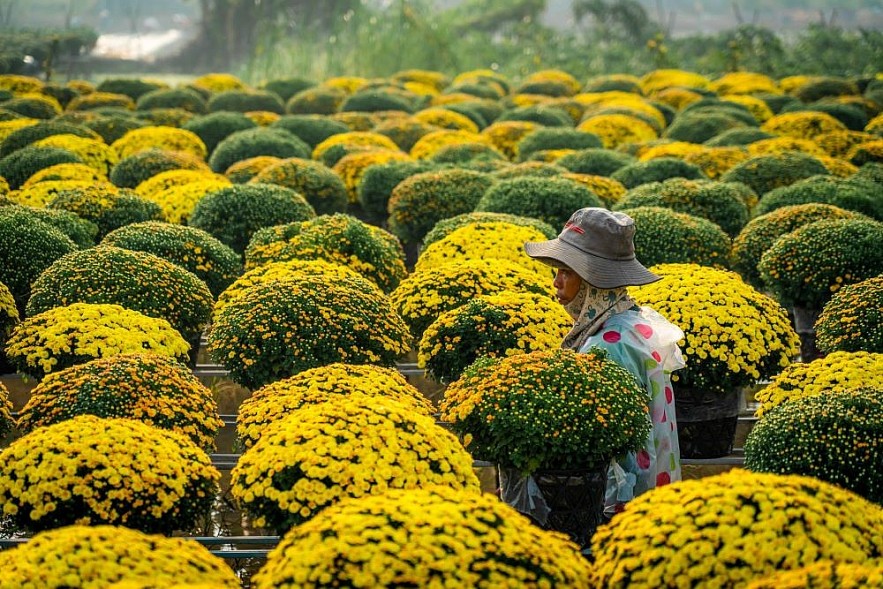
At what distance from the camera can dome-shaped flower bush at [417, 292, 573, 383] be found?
6551 mm

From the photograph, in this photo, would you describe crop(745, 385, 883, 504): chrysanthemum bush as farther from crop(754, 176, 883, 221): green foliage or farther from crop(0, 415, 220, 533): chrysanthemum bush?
crop(754, 176, 883, 221): green foliage

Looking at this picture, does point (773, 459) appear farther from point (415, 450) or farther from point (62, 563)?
point (62, 563)

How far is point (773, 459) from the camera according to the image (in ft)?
17.2

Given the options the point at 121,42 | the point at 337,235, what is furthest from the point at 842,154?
the point at 121,42

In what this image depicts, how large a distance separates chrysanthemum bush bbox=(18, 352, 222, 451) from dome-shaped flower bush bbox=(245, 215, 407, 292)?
257 centimetres

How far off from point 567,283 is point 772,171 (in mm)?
7621

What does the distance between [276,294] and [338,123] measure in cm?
1109

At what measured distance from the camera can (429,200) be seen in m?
11.0

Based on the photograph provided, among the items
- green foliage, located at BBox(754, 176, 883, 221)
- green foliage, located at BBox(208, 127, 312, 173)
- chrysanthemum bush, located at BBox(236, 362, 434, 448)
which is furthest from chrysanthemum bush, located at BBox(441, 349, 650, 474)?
green foliage, located at BBox(208, 127, 312, 173)

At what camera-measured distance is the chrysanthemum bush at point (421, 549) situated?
3.59 m

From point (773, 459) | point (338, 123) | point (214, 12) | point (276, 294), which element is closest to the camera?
point (773, 459)

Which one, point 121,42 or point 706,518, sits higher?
point 706,518

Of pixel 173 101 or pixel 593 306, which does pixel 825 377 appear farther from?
pixel 173 101

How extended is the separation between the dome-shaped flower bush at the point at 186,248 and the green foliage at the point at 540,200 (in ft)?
8.85
